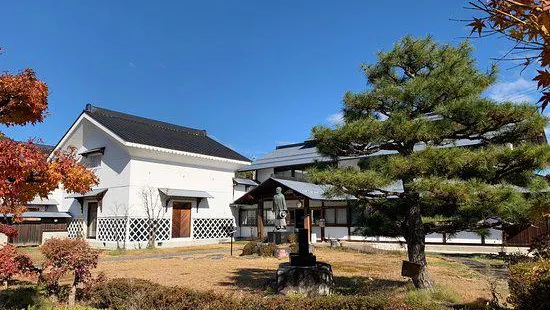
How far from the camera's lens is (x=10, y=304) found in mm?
7715

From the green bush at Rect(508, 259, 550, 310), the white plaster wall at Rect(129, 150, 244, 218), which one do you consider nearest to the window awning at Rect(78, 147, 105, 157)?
the white plaster wall at Rect(129, 150, 244, 218)

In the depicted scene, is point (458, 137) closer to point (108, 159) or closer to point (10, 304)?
point (10, 304)

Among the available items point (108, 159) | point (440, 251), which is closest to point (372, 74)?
point (440, 251)

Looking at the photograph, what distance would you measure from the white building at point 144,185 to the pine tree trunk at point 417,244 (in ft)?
54.2

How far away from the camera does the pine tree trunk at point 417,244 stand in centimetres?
847

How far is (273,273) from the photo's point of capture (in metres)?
12.3

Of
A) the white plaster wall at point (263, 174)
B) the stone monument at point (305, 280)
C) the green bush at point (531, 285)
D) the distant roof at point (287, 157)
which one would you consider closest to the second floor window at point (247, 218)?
the white plaster wall at point (263, 174)

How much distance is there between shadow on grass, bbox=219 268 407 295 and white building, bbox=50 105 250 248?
1192cm

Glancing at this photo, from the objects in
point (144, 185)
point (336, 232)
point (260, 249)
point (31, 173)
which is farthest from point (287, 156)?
point (31, 173)

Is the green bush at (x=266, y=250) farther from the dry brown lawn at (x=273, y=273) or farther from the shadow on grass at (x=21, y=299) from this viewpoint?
the shadow on grass at (x=21, y=299)

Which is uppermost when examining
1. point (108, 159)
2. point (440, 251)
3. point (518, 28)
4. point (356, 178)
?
point (108, 159)

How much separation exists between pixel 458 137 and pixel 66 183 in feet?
24.9

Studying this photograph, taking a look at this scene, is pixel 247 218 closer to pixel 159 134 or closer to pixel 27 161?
pixel 159 134

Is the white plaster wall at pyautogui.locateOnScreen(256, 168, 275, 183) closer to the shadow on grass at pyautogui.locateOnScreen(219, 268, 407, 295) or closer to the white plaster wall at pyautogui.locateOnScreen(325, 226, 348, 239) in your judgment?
the white plaster wall at pyautogui.locateOnScreen(325, 226, 348, 239)
